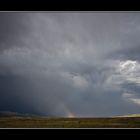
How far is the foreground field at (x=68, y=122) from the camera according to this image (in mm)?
3309

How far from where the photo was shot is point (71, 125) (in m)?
3.33

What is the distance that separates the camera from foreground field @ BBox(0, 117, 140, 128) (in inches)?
130

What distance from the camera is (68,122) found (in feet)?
10.9
